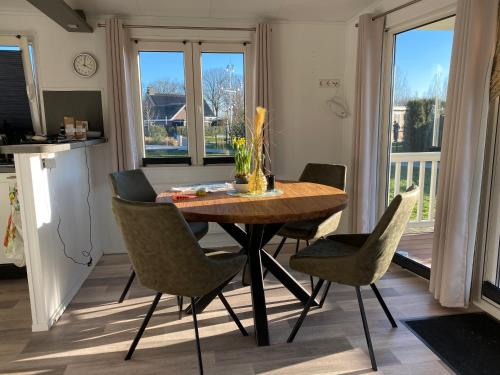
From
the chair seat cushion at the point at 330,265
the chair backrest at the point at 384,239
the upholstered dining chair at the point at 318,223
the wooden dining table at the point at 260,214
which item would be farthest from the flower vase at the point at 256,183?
the chair backrest at the point at 384,239

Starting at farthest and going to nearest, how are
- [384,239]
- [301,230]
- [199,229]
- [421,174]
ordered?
[421,174]
[199,229]
[301,230]
[384,239]

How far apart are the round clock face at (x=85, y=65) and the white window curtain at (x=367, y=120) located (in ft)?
8.36

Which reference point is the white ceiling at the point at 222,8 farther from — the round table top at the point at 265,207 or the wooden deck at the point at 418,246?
the wooden deck at the point at 418,246

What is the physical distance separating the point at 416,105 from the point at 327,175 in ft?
3.56

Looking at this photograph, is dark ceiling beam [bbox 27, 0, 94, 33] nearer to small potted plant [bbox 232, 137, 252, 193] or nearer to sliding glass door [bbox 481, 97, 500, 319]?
small potted plant [bbox 232, 137, 252, 193]

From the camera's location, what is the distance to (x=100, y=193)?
364 cm

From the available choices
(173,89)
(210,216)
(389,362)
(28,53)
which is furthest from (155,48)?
(389,362)

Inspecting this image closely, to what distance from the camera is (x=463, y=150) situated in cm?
225

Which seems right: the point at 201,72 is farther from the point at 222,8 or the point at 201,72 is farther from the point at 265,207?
the point at 265,207

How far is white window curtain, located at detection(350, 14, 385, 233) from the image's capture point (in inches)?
126

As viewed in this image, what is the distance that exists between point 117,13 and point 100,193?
69.5 inches

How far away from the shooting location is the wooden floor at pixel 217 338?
6.35ft

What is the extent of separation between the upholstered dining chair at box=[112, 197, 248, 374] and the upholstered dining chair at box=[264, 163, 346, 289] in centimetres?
93

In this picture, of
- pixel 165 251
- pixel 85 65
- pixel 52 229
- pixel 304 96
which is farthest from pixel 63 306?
pixel 304 96
